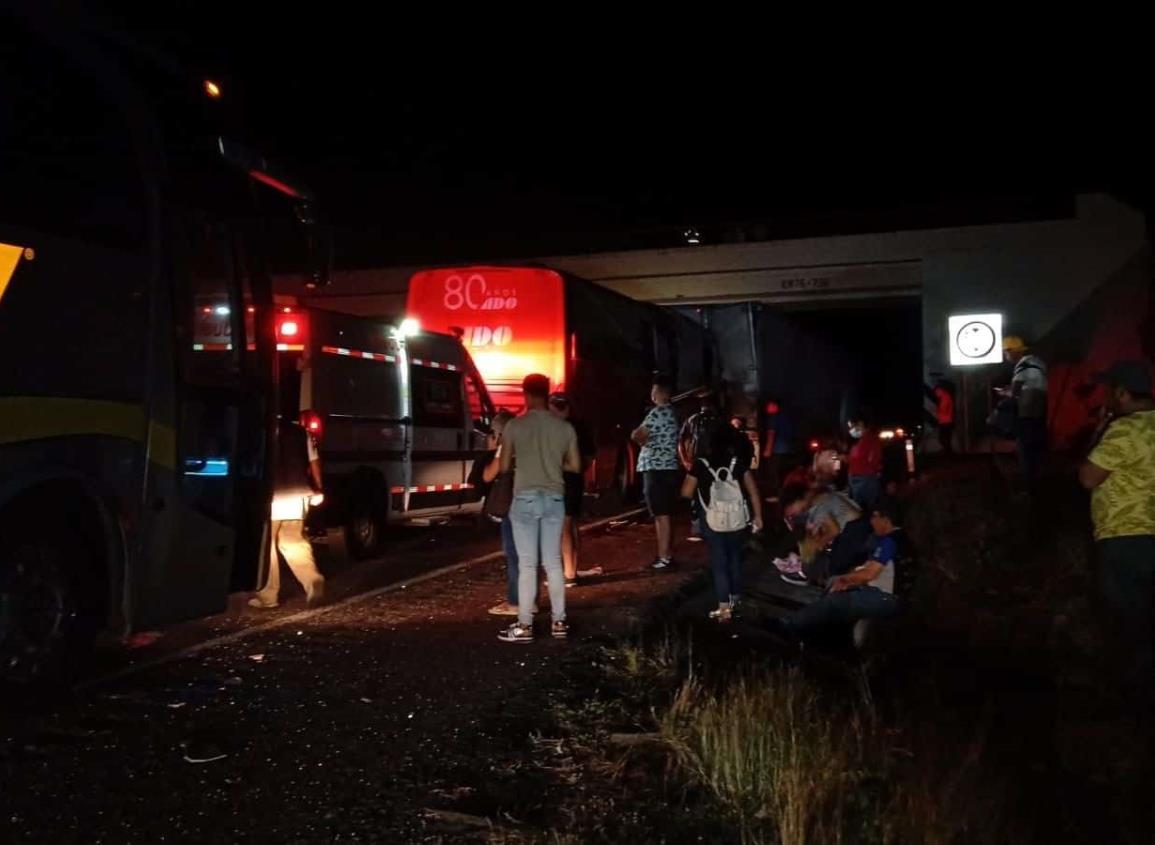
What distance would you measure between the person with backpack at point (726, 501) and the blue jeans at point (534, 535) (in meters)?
1.46

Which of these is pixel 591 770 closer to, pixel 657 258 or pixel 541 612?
pixel 541 612

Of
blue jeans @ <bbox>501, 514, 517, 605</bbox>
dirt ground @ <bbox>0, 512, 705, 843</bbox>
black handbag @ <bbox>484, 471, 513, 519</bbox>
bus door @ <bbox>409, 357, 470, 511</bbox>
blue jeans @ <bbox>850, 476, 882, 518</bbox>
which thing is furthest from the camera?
bus door @ <bbox>409, 357, 470, 511</bbox>

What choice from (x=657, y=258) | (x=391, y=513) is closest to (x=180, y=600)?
(x=391, y=513)

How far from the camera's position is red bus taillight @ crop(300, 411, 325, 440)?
401 inches

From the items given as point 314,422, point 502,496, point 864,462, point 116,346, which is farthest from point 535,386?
point 864,462

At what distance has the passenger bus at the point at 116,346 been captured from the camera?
17.2 ft

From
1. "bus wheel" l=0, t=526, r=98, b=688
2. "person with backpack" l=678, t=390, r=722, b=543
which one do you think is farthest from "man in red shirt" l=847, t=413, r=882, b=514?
"bus wheel" l=0, t=526, r=98, b=688

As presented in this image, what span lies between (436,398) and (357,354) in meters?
1.75

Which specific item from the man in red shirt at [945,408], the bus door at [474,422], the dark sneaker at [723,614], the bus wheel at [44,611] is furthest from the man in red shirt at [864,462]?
the bus wheel at [44,611]

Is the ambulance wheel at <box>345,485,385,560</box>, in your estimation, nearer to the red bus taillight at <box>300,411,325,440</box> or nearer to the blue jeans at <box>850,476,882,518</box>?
the red bus taillight at <box>300,411,325,440</box>

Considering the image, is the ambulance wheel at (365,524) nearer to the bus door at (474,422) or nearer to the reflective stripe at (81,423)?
the bus door at (474,422)

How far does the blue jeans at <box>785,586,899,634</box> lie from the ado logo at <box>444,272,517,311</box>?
8689mm

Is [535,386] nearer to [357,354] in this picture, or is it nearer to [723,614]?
[723,614]

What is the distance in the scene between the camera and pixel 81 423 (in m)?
5.55
